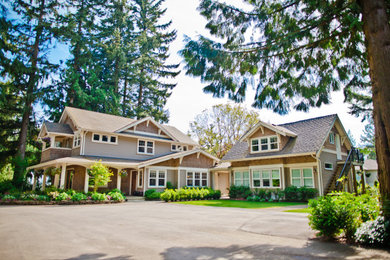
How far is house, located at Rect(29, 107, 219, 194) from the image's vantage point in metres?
22.4

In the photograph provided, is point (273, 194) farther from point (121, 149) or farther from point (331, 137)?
point (121, 149)

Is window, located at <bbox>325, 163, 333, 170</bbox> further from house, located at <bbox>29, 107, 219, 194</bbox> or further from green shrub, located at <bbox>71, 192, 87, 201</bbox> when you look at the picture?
green shrub, located at <bbox>71, 192, 87, 201</bbox>

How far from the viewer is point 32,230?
25.4 ft

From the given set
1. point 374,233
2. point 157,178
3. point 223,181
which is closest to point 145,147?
point 157,178

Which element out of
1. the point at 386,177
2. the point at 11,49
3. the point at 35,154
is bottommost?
the point at 386,177

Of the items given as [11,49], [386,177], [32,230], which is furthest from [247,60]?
[11,49]

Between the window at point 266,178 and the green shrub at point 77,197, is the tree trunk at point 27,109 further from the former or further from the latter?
the window at point 266,178

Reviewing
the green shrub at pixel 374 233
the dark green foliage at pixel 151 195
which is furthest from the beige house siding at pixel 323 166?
the green shrub at pixel 374 233

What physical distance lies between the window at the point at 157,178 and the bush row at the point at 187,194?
3049mm

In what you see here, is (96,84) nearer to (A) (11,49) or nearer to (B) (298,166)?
(A) (11,49)

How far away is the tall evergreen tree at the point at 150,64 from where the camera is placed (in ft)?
128

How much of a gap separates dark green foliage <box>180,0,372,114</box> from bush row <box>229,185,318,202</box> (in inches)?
455

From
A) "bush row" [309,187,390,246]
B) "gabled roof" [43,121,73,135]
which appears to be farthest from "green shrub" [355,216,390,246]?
"gabled roof" [43,121,73,135]

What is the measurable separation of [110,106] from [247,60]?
94.4 feet
